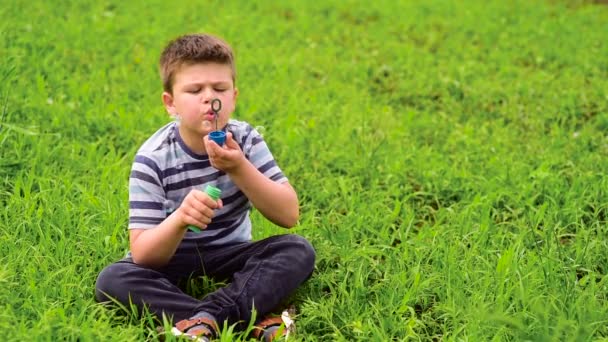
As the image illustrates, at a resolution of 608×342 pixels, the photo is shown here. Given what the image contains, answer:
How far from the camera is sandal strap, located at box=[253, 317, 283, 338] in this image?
7.95ft

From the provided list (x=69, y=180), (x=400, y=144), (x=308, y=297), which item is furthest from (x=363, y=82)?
(x=308, y=297)

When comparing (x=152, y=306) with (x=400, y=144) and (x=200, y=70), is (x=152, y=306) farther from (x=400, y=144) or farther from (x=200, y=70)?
(x=400, y=144)

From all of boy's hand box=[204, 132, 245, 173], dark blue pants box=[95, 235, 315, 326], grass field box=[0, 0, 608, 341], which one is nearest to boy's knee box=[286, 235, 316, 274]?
dark blue pants box=[95, 235, 315, 326]

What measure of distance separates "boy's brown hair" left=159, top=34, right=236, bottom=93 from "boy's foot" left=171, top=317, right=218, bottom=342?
83cm

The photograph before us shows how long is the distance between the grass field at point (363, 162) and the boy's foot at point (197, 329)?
0.09m

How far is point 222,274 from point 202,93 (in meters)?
0.70

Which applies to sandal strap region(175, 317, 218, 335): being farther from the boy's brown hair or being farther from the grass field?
the boy's brown hair

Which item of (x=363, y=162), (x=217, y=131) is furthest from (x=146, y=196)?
(x=363, y=162)

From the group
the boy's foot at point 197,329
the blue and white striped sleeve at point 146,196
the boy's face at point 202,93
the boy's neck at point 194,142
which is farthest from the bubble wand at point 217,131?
the boy's foot at point 197,329

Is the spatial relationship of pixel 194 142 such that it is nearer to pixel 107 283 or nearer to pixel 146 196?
pixel 146 196

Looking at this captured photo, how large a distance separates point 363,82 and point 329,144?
1.53 metres

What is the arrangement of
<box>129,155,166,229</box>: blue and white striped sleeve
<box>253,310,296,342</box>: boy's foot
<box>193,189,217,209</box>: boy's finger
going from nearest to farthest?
<box>193,189,217,209</box>: boy's finger → <box>253,310,296,342</box>: boy's foot → <box>129,155,166,229</box>: blue and white striped sleeve

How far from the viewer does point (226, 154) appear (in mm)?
2309

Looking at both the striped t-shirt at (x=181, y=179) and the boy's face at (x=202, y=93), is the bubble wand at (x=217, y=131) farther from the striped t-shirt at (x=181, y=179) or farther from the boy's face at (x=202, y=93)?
the striped t-shirt at (x=181, y=179)
